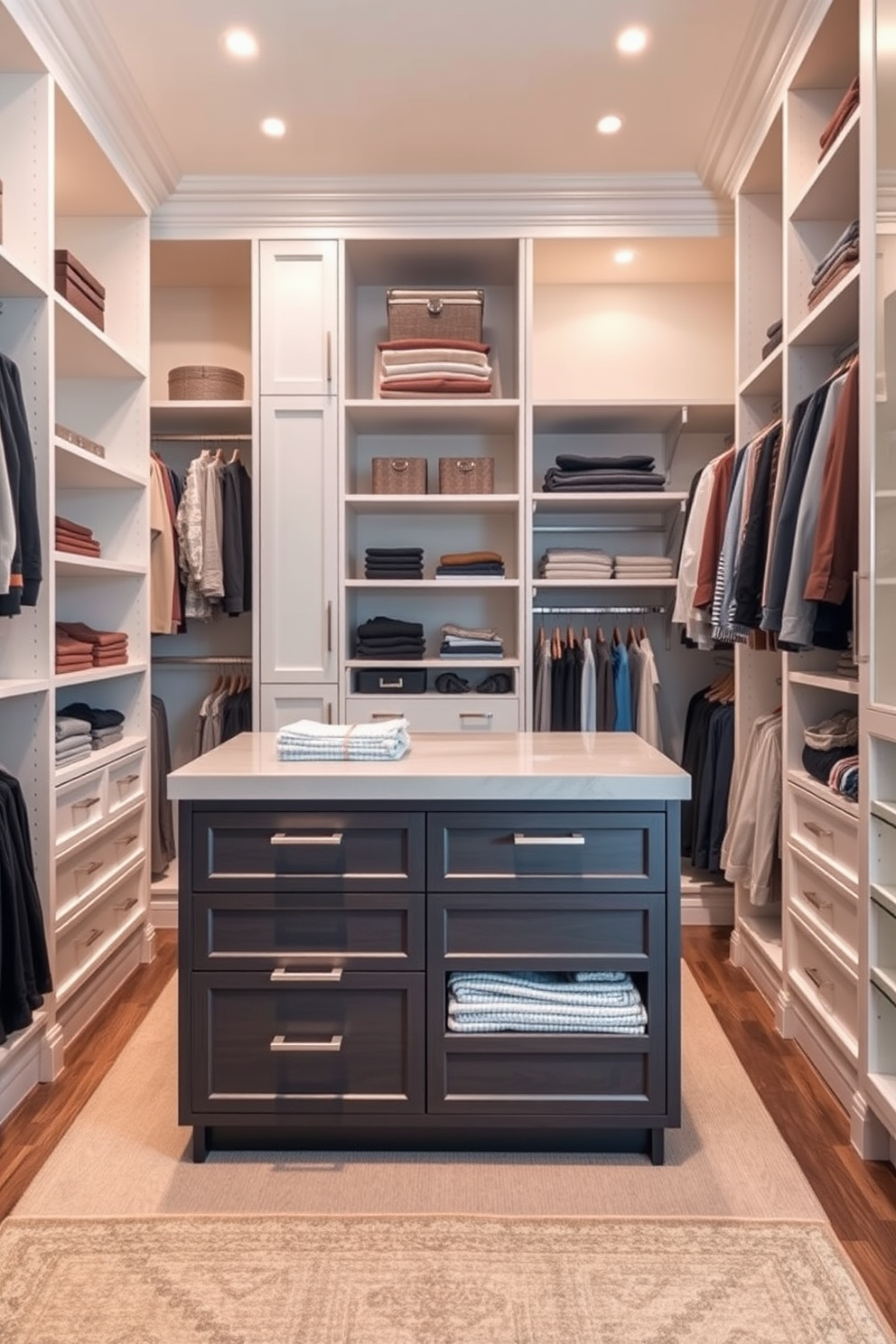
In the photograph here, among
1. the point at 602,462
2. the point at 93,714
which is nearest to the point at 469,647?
the point at 602,462

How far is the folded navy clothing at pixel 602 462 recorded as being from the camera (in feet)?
12.4

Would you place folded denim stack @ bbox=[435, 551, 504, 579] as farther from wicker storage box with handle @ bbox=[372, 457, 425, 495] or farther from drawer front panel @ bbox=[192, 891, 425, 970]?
drawer front panel @ bbox=[192, 891, 425, 970]

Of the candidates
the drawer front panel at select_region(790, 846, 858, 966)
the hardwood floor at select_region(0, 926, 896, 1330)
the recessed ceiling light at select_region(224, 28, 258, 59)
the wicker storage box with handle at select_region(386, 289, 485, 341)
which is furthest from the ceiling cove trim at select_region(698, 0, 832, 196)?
the hardwood floor at select_region(0, 926, 896, 1330)

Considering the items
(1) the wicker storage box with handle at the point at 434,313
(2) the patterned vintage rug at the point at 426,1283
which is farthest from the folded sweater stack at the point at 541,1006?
(1) the wicker storage box with handle at the point at 434,313

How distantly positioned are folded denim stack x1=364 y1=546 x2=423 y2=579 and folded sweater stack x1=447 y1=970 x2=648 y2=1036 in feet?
6.94

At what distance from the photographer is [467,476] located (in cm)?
378

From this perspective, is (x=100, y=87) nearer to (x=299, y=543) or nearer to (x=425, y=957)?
(x=299, y=543)

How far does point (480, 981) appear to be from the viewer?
6.42 ft

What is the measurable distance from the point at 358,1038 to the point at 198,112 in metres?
3.01

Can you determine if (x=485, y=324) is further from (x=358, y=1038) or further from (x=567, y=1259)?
(x=567, y=1259)

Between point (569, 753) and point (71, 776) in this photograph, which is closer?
point (569, 753)

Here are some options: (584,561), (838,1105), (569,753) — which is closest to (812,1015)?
(838,1105)

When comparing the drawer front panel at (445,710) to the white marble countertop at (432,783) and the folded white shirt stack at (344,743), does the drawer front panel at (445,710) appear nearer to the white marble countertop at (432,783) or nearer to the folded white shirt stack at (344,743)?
the folded white shirt stack at (344,743)

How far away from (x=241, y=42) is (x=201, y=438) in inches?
56.3
